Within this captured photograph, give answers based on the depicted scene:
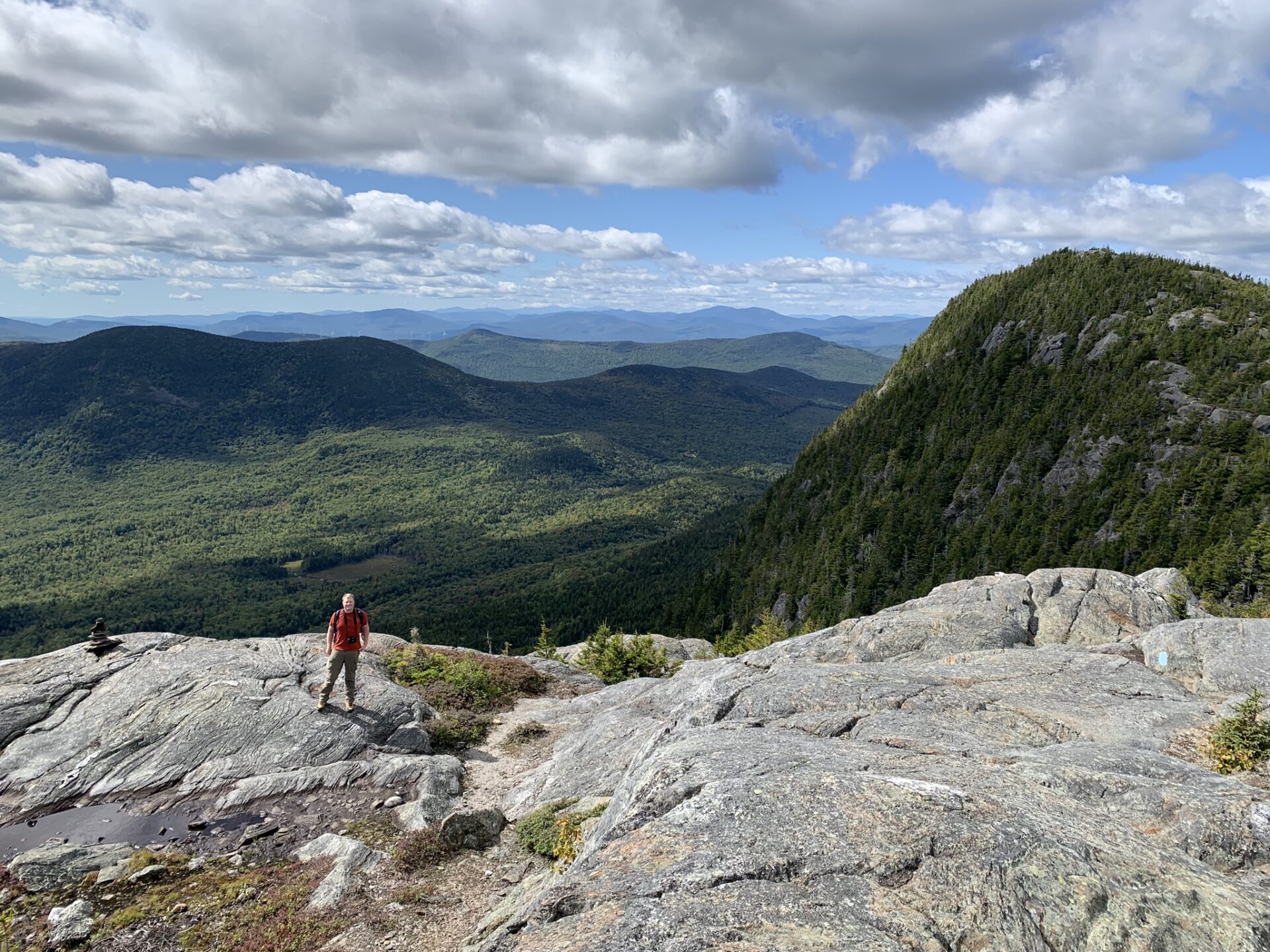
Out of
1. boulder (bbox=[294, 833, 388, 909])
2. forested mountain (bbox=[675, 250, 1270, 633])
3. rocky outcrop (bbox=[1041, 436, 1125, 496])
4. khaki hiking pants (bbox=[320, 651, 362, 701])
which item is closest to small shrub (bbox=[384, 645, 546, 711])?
khaki hiking pants (bbox=[320, 651, 362, 701])

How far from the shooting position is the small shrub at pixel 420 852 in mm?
17312

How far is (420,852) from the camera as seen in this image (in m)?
17.8

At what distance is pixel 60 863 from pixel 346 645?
998cm

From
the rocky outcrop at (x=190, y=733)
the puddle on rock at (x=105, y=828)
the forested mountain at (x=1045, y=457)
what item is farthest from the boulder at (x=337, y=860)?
the forested mountain at (x=1045, y=457)

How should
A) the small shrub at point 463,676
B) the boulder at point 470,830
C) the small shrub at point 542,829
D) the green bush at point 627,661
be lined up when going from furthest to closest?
the green bush at point 627,661, the small shrub at point 463,676, the boulder at point 470,830, the small shrub at point 542,829

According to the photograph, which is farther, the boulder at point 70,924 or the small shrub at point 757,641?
the small shrub at point 757,641

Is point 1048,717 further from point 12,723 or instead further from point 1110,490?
point 1110,490

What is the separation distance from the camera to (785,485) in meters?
184

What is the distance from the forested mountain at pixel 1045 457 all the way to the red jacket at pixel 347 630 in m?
77.2

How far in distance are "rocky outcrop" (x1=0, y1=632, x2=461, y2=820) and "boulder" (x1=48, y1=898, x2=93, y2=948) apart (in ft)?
17.8

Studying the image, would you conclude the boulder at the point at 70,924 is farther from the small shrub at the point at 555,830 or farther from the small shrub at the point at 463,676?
the small shrub at the point at 463,676

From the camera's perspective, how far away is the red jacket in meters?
25.5

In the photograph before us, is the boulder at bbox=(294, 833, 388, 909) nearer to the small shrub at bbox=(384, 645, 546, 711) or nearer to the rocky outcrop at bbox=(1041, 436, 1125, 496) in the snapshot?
the small shrub at bbox=(384, 645, 546, 711)

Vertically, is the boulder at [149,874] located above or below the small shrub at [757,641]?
above
